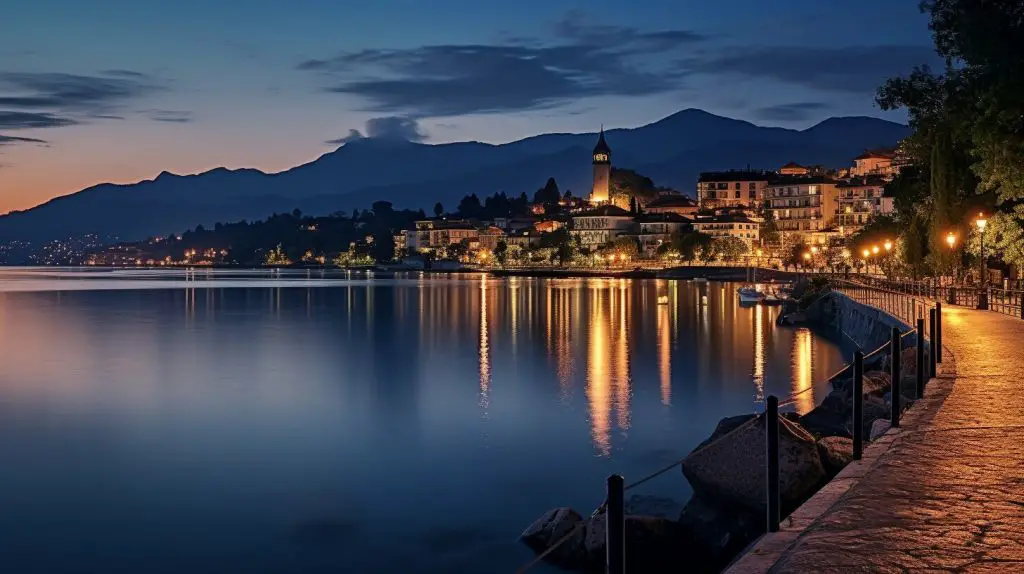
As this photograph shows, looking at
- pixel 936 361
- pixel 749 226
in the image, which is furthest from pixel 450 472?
pixel 749 226

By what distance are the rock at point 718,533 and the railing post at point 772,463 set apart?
3.62 m

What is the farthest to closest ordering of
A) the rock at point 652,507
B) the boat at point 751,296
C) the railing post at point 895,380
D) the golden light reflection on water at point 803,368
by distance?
the boat at point 751,296 → the golden light reflection on water at point 803,368 → the rock at point 652,507 → the railing post at point 895,380

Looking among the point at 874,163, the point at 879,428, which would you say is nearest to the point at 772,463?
the point at 879,428

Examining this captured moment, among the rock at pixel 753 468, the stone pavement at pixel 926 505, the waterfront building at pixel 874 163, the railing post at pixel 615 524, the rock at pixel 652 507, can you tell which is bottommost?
the rock at pixel 652 507

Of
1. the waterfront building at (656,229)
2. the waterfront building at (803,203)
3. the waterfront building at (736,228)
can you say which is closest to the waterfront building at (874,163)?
the waterfront building at (803,203)

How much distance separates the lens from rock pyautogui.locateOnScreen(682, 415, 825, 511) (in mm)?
11383

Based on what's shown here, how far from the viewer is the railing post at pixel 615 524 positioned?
5852mm

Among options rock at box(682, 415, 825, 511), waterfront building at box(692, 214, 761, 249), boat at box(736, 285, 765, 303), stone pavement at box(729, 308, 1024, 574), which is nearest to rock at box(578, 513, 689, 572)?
rock at box(682, 415, 825, 511)

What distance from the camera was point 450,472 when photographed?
1880 cm

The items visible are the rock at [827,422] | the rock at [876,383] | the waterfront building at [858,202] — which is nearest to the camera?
the rock at [827,422]

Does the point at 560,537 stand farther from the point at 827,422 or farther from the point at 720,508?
the point at 827,422

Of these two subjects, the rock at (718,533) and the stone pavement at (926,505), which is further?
the rock at (718,533)

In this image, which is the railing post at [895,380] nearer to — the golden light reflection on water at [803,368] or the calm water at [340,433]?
the calm water at [340,433]

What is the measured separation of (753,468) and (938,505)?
3.82m
